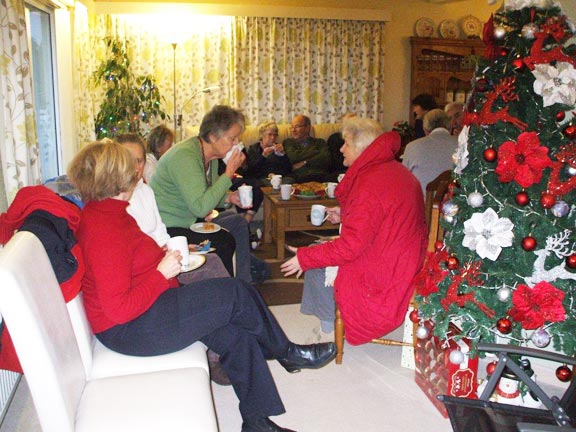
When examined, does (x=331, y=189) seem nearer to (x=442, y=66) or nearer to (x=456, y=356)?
(x=456, y=356)

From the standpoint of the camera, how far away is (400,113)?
735 centimetres

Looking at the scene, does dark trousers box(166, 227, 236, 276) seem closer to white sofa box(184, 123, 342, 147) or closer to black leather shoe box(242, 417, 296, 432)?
black leather shoe box(242, 417, 296, 432)

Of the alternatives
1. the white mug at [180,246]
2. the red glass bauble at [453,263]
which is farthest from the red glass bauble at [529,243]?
the white mug at [180,246]

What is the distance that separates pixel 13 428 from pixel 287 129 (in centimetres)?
486

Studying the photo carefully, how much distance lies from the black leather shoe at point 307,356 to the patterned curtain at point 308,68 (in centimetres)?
481

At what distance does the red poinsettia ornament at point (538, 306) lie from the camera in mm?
1841

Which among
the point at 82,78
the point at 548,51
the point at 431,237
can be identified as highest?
the point at 82,78

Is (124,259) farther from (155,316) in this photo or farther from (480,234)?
(480,234)

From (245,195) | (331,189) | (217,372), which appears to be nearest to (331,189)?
(331,189)

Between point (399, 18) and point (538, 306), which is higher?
point (399, 18)

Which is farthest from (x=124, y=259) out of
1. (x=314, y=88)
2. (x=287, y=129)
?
(x=314, y=88)

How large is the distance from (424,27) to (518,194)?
19.2ft

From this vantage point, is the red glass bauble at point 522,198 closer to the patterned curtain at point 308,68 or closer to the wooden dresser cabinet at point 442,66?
the patterned curtain at point 308,68

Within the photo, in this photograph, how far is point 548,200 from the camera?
1771mm
